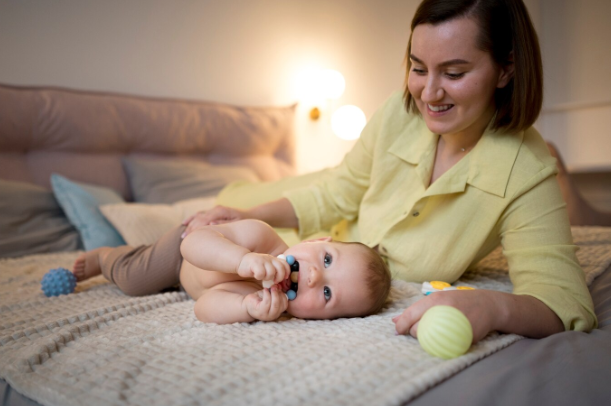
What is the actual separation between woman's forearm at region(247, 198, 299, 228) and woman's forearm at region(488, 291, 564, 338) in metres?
0.78

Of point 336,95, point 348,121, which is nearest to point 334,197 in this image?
point 348,121

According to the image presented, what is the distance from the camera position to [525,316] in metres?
0.99

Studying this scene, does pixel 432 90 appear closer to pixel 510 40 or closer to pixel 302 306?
pixel 510 40

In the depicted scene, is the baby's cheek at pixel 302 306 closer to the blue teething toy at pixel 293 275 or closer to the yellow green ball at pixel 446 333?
the blue teething toy at pixel 293 275

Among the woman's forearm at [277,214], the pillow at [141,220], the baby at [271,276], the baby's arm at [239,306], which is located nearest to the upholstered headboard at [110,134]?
Answer: the pillow at [141,220]

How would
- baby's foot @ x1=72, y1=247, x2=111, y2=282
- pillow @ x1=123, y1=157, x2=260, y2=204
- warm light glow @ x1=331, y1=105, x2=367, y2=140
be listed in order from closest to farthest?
baby's foot @ x1=72, y1=247, x2=111, y2=282
pillow @ x1=123, y1=157, x2=260, y2=204
warm light glow @ x1=331, y1=105, x2=367, y2=140

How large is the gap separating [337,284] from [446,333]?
32 cm

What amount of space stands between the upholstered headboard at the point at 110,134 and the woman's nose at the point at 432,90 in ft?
5.58

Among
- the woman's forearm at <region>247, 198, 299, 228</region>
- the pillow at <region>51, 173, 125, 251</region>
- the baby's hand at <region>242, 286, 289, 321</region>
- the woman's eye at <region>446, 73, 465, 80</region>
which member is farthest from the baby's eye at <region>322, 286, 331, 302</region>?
the pillow at <region>51, 173, 125, 251</region>

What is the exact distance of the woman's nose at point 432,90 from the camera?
3.79 ft

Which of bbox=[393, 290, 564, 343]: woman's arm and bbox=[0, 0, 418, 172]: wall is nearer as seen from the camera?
bbox=[393, 290, 564, 343]: woman's arm

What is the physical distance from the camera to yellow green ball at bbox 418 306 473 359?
840 millimetres

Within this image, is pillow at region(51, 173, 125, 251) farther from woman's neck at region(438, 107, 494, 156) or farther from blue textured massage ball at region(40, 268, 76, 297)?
woman's neck at region(438, 107, 494, 156)

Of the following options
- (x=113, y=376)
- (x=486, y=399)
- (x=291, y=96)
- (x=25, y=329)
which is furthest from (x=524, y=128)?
(x=291, y=96)
